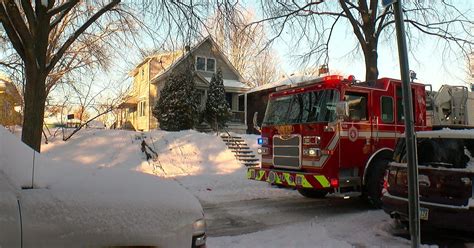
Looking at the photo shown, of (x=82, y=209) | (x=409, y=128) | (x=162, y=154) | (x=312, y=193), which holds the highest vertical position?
(x=409, y=128)

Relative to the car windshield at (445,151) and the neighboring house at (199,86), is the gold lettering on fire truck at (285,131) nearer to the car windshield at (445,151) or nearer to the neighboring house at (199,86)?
the car windshield at (445,151)

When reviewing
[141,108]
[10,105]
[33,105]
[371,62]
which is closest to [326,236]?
[33,105]

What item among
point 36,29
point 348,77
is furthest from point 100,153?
point 348,77

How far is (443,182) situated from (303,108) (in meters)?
3.71

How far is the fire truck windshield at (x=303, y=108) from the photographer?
30.6ft

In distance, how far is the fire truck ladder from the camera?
66.5 ft

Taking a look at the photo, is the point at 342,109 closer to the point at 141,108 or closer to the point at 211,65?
the point at 211,65

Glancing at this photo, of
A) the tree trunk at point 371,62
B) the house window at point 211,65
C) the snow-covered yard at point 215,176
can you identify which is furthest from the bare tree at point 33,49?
the house window at point 211,65

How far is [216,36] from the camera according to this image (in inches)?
476

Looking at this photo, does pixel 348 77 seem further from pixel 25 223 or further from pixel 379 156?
pixel 25 223

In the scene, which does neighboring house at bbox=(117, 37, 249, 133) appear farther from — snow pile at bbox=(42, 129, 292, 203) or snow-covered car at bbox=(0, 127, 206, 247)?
snow-covered car at bbox=(0, 127, 206, 247)

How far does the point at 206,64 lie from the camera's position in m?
35.1

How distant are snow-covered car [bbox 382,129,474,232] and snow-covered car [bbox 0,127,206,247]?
444cm

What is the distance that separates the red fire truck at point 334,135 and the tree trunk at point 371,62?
5.49 m
